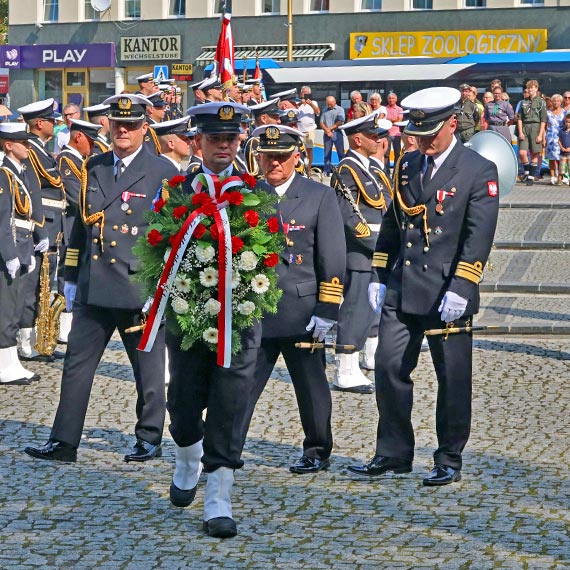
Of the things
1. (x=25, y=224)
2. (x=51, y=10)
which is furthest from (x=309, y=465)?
(x=51, y=10)

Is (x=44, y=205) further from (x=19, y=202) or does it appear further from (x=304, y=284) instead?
(x=304, y=284)

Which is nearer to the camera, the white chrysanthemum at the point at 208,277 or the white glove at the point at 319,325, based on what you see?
the white chrysanthemum at the point at 208,277

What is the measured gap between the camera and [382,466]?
7.70 meters

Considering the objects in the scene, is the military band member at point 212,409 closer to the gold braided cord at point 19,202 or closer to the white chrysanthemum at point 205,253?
the white chrysanthemum at point 205,253

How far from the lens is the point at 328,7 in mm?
49750

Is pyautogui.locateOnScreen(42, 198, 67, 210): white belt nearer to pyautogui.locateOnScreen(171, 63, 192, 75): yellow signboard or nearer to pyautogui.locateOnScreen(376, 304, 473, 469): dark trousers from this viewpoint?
pyautogui.locateOnScreen(376, 304, 473, 469): dark trousers

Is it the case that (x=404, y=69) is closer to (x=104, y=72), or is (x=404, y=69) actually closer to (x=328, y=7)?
(x=328, y=7)

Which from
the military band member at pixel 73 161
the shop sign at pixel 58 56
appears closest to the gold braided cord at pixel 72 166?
the military band member at pixel 73 161

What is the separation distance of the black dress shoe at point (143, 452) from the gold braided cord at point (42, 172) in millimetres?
4675

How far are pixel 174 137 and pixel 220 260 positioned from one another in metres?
4.88

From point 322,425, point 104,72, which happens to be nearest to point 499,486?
point 322,425

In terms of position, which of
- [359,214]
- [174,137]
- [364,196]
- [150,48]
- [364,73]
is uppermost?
[150,48]

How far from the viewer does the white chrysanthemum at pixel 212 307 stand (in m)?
6.43

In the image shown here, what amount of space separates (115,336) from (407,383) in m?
6.06
